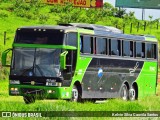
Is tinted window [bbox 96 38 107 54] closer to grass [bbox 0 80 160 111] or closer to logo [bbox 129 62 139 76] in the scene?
logo [bbox 129 62 139 76]

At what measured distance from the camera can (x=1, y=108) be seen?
17062 mm

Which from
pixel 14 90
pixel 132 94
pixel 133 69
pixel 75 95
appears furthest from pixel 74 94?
pixel 133 69

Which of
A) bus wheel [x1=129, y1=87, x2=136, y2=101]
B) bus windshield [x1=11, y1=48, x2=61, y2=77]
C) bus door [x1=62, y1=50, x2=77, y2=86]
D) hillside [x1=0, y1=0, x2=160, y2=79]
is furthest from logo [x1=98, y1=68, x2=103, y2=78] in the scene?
hillside [x1=0, y1=0, x2=160, y2=79]

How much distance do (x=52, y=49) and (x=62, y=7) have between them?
2307 inches

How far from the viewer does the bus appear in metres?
22.5

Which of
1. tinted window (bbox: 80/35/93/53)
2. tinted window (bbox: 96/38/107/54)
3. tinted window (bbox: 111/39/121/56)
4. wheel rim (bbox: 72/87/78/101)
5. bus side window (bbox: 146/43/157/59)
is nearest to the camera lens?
wheel rim (bbox: 72/87/78/101)

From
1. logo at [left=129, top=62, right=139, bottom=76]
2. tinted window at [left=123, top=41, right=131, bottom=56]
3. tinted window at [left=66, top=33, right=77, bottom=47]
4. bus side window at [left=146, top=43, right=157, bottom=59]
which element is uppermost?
tinted window at [left=66, top=33, right=77, bottom=47]

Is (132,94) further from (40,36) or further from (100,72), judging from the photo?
(40,36)

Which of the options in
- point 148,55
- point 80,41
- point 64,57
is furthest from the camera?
point 148,55

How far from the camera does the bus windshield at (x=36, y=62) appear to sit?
73.8 feet

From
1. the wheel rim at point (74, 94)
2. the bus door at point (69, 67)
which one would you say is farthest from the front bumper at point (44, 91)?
the wheel rim at point (74, 94)

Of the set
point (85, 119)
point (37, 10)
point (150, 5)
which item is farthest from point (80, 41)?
point (150, 5)

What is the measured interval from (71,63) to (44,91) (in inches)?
63.7

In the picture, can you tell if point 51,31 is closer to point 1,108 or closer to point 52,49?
point 52,49
